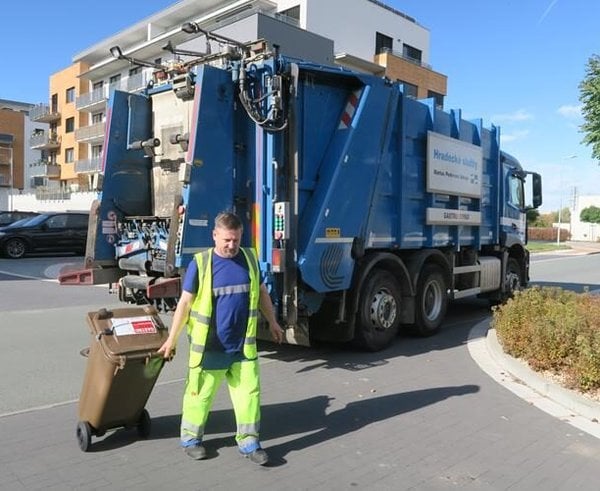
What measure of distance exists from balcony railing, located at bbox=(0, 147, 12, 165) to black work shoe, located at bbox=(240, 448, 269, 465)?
7553 cm

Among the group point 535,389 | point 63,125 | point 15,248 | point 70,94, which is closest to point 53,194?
point 63,125

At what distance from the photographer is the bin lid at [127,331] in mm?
4219

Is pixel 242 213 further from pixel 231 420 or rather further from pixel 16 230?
pixel 16 230

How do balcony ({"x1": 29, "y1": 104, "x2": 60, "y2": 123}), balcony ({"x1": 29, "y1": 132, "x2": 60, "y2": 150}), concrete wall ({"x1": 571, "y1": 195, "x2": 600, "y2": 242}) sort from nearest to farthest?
balcony ({"x1": 29, "y1": 104, "x2": 60, "y2": 123}) → balcony ({"x1": 29, "y1": 132, "x2": 60, "y2": 150}) → concrete wall ({"x1": 571, "y1": 195, "x2": 600, "y2": 242})

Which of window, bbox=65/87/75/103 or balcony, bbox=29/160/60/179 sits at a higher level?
window, bbox=65/87/75/103

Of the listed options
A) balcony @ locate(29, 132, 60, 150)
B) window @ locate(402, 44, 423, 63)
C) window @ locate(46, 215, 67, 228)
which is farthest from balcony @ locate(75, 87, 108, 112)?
window @ locate(46, 215, 67, 228)

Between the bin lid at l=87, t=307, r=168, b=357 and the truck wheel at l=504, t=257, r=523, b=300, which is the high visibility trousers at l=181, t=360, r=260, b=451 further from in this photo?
the truck wheel at l=504, t=257, r=523, b=300

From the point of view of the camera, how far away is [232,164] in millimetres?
6492

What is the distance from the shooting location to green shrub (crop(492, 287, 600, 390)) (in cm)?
579

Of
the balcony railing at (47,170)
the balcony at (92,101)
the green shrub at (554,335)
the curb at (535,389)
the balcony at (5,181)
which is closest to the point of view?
the curb at (535,389)

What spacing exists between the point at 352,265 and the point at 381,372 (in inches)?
49.2

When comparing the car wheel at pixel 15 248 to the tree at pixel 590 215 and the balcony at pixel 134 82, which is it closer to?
the balcony at pixel 134 82

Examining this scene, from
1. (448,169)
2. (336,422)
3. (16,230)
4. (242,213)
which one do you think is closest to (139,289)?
(242,213)

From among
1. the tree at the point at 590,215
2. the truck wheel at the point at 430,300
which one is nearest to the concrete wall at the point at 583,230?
the tree at the point at 590,215
